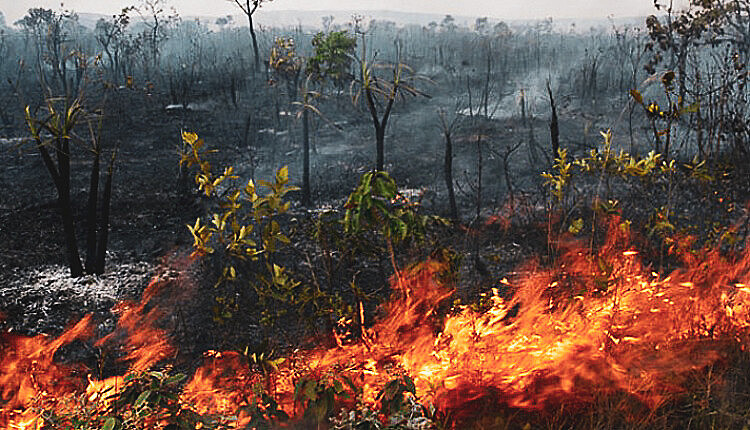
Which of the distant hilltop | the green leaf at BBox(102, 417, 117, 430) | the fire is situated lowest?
the fire

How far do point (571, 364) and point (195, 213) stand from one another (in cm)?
490

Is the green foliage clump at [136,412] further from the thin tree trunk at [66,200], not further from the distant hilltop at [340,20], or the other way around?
the distant hilltop at [340,20]

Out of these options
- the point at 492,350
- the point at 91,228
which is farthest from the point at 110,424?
the point at 91,228

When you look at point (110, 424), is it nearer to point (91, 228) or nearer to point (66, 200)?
point (66, 200)

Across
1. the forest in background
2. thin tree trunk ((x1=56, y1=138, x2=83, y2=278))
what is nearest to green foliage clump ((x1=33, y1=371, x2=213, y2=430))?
the forest in background

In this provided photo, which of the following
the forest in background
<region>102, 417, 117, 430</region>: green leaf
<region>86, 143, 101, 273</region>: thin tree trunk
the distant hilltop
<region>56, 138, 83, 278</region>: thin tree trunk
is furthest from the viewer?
the distant hilltop

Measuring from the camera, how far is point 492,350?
319cm

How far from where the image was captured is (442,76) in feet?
51.6

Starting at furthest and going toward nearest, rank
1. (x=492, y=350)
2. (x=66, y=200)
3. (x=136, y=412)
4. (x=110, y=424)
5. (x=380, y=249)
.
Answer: (x=66, y=200), (x=380, y=249), (x=492, y=350), (x=136, y=412), (x=110, y=424)

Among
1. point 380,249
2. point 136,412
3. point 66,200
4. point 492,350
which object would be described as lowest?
point 492,350

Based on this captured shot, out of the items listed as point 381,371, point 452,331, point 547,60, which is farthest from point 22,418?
A: point 547,60

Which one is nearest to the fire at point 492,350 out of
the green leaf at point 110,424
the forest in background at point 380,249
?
the forest in background at point 380,249

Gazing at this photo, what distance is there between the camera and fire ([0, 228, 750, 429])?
2908 mm

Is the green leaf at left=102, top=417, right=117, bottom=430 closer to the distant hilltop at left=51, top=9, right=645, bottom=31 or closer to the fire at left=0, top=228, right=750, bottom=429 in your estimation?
the fire at left=0, top=228, right=750, bottom=429
